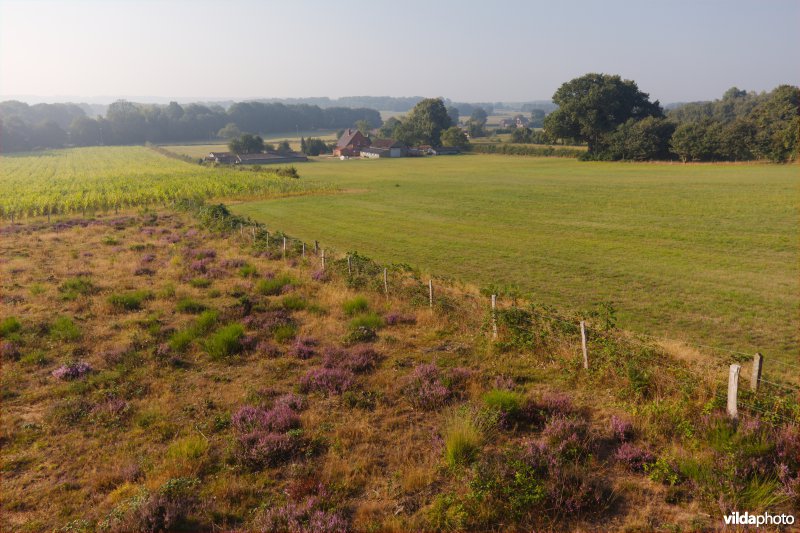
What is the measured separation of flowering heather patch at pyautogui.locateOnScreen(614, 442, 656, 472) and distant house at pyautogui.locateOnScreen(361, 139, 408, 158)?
13179cm

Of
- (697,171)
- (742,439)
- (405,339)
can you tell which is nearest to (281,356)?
(405,339)

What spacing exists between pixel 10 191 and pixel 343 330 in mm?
69412

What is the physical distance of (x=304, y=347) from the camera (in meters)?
13.5

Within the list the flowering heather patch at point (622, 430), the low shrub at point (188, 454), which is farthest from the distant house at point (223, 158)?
the flowering heather patch at point (622, 430)

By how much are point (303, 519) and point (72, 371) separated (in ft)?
28.9

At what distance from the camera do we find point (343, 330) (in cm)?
1520

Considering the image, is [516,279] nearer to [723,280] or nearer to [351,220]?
[723,280]

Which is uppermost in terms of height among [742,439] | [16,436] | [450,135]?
[450,135]

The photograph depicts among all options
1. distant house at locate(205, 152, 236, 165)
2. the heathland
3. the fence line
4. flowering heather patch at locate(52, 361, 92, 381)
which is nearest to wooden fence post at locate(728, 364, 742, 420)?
the fence line

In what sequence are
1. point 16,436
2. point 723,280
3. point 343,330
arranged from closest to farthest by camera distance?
point 16,436, point 343,330, point 723,280

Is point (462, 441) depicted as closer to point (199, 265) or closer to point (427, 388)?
point (427, 388)

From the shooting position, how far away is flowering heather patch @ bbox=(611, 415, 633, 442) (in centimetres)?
870

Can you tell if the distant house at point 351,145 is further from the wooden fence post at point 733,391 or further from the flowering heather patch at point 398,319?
the wooden fence post at point 733,391

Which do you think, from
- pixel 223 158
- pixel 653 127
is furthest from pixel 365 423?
pixel 223 158
